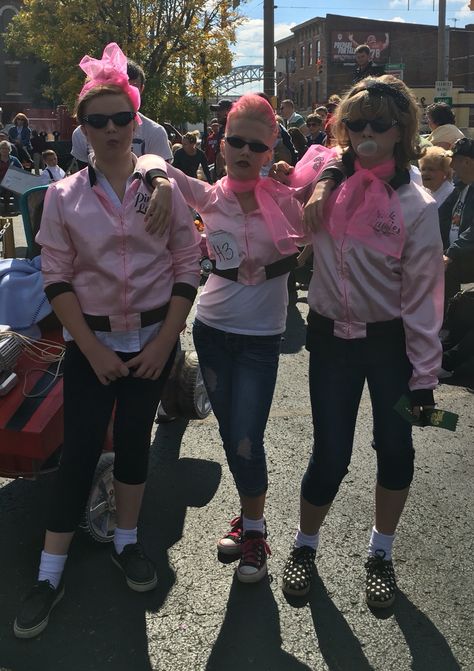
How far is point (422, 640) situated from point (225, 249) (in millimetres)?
1608

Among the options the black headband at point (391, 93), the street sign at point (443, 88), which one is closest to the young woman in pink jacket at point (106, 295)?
the black headband at point (391, 93)

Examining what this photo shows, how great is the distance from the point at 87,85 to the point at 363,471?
2423 millimetres

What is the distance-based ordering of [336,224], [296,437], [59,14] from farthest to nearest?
→ [59,14], [296,437], [336,224]

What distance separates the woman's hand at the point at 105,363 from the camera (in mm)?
2467

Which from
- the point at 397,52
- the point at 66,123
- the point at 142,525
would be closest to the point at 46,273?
the point at 142,525

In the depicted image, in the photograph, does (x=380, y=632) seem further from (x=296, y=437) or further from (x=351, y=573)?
(x=296, y=437)

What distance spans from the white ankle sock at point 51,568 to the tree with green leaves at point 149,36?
16.0 metres

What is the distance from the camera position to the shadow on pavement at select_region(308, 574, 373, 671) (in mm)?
2359

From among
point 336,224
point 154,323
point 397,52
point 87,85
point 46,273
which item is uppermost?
point 397,52

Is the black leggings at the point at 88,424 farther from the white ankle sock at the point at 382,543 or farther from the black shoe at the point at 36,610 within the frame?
the white ankle sock at the point at 382,543

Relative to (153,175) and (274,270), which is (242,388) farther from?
(153,175)

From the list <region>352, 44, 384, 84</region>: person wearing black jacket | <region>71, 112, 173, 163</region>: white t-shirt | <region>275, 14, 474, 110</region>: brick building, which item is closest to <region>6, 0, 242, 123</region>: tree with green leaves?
<region>352, 44, 384, 84</region>: person wearing black jacket

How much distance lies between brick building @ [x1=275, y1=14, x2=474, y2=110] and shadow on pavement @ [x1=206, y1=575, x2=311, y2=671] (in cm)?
6140

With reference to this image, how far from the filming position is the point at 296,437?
4.19m
